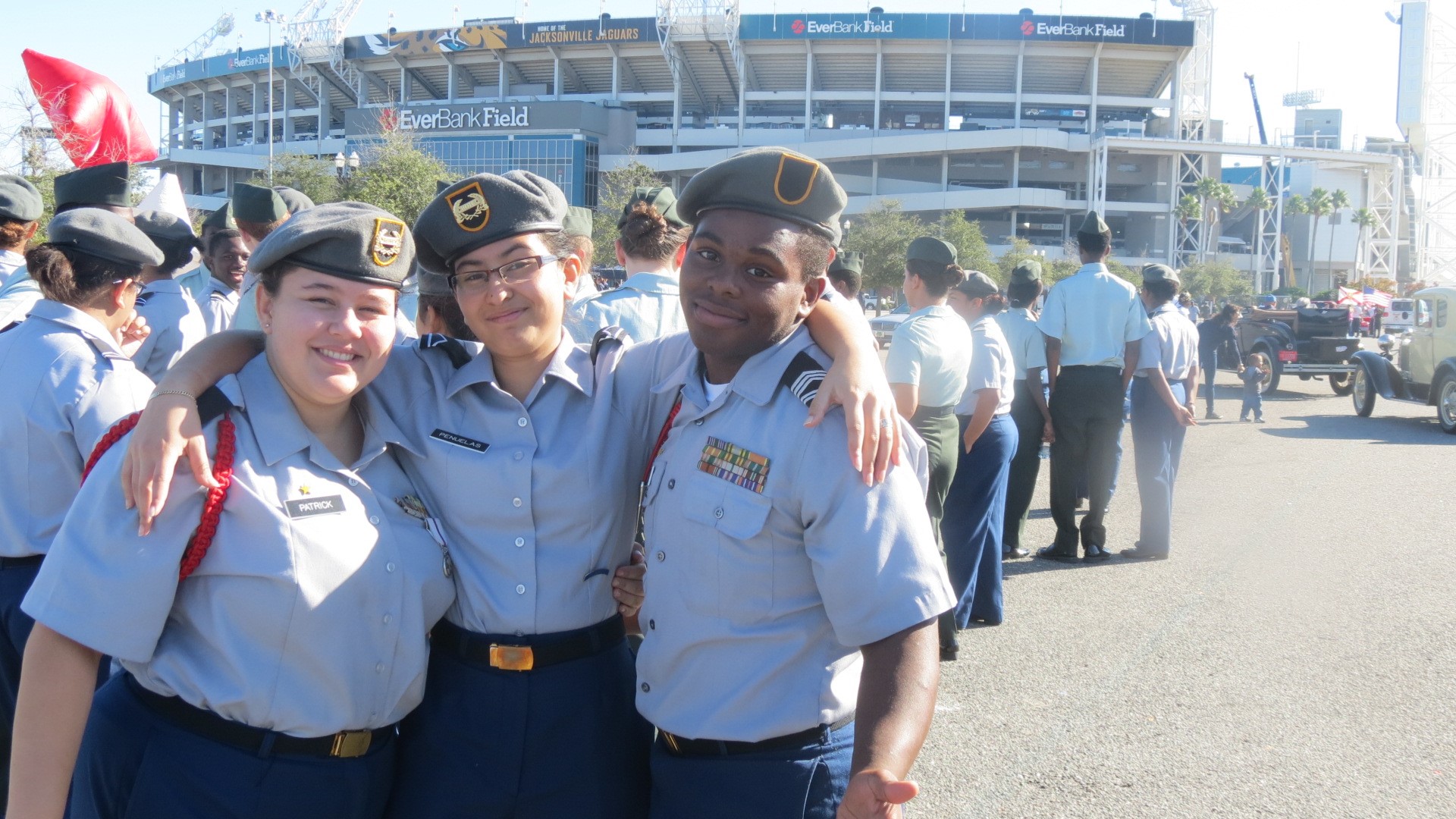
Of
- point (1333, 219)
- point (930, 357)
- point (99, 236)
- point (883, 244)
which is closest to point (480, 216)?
point (99, 236)

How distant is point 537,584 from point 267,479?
56 cm

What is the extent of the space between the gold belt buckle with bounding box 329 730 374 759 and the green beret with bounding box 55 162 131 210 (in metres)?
3.69

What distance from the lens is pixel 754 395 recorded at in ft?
6.48

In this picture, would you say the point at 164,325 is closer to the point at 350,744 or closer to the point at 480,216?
the point at 480,216

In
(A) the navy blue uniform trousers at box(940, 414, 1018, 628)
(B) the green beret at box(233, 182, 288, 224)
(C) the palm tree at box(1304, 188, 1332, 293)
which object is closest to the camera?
(B) the green beret at box(233, 182, 288, 224)

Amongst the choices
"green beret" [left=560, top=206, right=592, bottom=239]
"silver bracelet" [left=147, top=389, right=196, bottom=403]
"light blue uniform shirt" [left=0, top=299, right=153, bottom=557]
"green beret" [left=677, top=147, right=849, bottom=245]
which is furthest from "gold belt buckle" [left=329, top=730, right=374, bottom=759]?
"light blue uniform shirt" [left=0, top=299, right=153, bottom=557]

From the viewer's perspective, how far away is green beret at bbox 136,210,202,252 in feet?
16.7

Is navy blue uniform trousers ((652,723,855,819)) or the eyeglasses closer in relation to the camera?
navy blue uniform trousers ((652,723,855,819))

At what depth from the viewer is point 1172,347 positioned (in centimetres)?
782

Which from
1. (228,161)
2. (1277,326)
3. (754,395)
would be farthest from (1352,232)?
(754,395)

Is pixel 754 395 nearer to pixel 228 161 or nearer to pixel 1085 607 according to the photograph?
pixel 1085 607

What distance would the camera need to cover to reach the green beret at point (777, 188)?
1925 millimetres

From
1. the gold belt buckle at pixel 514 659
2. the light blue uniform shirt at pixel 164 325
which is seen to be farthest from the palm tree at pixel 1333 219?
the gold belt buckle at pixel 514 659

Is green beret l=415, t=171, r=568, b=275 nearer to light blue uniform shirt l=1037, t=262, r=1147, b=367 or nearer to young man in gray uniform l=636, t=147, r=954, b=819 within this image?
young man in gray uniform l=636, t=147, r=954, b=819
